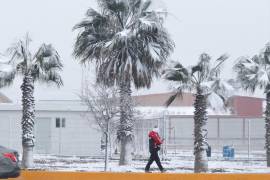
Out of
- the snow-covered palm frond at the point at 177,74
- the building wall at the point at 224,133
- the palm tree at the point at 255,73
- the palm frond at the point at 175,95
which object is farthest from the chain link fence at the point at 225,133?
the snow-covered palm frond at the point at 177,74

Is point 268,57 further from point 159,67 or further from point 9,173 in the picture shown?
point 9,173

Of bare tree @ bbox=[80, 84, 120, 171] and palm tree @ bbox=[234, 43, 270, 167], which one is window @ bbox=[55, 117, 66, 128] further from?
palm tree @ bbox=[234, 43, 270, 167]

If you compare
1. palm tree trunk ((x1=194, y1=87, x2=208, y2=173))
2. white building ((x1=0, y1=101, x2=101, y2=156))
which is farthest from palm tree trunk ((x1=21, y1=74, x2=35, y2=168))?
white building ((x1=0, y1=101, x2=101, y2=156))

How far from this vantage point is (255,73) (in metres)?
28.9

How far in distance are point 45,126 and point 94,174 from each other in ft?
79.2

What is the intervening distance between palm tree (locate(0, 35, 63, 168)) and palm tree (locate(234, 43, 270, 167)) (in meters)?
7.56

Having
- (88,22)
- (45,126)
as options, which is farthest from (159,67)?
(45,126)

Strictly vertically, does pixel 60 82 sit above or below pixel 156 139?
above

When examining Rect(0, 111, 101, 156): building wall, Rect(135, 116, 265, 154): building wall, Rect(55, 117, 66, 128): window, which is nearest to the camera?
Rect(0, 111, 101, 156): building wall

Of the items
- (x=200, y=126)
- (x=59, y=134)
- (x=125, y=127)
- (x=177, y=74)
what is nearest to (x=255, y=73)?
(x=200, y=126)

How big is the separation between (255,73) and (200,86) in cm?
459

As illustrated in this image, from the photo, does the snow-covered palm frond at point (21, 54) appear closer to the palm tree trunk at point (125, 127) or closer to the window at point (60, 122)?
the palm tree trunk at point (125, 127)

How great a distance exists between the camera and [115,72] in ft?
92.9

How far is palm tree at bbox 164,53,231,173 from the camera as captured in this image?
25281 mm
